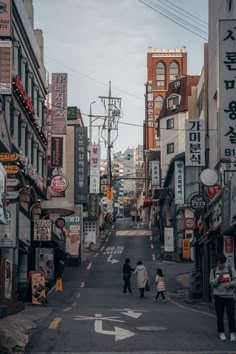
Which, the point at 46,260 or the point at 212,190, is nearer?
the point at 212,190

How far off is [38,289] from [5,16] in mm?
11443

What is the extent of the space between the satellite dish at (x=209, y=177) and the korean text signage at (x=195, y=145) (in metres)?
9.17

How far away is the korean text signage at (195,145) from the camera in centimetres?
3738

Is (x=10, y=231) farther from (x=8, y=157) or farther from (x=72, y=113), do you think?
(x=72, y=113)

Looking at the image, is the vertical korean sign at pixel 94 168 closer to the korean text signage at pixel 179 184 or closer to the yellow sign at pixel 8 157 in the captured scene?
the korean text signage at pixel 179 184

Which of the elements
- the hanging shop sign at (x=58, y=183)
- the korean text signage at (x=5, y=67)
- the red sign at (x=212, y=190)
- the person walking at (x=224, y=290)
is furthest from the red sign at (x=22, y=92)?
the person walking at (x=224, y=290)

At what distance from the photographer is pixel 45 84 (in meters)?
46.4

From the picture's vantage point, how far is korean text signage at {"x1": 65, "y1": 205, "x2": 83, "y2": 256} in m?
53.5

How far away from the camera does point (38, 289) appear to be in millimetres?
24984

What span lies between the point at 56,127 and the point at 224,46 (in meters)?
27.1

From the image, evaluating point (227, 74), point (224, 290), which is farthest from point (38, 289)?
point (224, 290)

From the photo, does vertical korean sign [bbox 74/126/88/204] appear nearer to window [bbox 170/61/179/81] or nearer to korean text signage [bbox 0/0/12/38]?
korean text signage [bbox 0/0/12/38]

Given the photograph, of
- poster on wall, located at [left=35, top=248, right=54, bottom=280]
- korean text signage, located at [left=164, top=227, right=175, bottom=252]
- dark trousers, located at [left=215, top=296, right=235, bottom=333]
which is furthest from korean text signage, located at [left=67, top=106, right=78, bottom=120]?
dark trousers, located at [left=215, top=296, right=235, bottom=333]

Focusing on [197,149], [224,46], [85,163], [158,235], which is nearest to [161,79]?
[158,235]
